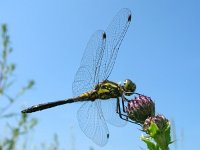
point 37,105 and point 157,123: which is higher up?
point 37,105

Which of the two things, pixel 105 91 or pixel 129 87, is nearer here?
pixel 129 87

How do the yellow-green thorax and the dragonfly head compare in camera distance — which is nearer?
the dragonfly head

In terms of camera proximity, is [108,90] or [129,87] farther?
[108,90]

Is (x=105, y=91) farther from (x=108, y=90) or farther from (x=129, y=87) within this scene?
(x=129, y=87)

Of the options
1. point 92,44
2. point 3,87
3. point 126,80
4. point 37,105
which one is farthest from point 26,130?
point 126,80

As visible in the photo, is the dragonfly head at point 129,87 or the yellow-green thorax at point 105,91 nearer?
the dragonfly head at point 129,87

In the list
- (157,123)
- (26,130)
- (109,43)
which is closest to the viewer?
(157,123)

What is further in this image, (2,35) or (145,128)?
(2,35)

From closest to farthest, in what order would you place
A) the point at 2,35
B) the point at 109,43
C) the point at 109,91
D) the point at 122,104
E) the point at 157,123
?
the point at 157,123, the point at 122,104, the point at 109,91, the point at 109,43, the point at 2,35

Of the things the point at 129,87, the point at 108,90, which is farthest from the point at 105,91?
the point at 129,87

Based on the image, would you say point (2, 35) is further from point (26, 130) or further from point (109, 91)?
point (109, 91)

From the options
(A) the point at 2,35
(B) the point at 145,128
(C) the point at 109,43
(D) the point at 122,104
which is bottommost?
(B) the point at 145,128
